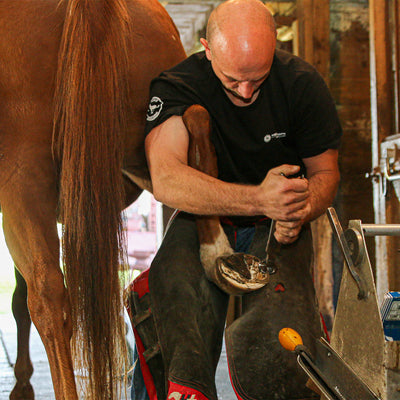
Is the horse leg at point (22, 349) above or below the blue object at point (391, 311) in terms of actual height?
below

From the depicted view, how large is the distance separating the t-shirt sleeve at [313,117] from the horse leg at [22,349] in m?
1.46

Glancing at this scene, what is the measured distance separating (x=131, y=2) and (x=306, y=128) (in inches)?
28.3

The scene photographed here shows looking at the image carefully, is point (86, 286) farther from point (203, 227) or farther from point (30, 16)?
point (30, 16)

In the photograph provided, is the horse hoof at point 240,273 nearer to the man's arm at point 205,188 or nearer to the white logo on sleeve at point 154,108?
the man's arm at point 205,188

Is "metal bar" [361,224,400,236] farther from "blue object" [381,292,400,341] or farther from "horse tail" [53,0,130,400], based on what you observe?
"horse tail" [53,0,130,400]

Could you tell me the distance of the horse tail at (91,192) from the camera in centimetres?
159

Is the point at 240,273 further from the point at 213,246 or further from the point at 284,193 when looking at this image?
the point at 284,193

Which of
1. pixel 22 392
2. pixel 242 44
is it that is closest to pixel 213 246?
pixel 242 44

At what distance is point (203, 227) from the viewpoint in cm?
170

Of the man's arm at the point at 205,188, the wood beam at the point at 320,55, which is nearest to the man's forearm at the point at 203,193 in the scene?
the man's arm at the point at 205,188

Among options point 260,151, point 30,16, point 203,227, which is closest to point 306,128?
point 260,151

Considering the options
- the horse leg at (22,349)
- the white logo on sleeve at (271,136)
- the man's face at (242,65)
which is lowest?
the horse leg at (22,349)

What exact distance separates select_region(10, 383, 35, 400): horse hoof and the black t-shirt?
1.37 m

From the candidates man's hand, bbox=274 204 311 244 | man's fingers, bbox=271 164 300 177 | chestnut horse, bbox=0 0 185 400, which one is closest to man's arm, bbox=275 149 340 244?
man's hand, bbox=274 204 311 244
